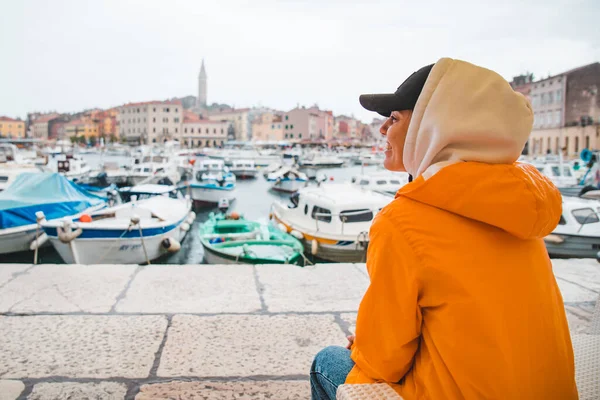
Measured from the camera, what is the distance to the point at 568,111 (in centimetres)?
5472

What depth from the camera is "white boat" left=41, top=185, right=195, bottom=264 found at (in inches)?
465

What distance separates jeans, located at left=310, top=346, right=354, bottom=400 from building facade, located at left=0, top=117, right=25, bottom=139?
178m

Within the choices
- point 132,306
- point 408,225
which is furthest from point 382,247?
point 132,306

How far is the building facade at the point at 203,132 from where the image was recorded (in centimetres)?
12325

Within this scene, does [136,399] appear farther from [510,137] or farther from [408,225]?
[510,137]

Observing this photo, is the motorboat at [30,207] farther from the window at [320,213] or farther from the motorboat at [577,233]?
the motorboat at [577,233]

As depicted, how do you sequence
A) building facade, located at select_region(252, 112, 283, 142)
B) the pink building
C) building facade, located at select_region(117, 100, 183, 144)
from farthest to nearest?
1. building facade, located at select_region(252, 112, 283, 142)
2. building facade, located at select_region(117, 100, 183, 144)
3. the pink building

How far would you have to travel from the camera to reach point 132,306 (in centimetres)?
321

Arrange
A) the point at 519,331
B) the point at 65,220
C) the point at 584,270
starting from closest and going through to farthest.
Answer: the point at 519,331 < the point at 584,270 < the point at 65,220

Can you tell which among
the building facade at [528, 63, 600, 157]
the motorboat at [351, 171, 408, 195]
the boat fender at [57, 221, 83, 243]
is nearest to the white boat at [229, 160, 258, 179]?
the motorboat at [351, 171, 408, 195]

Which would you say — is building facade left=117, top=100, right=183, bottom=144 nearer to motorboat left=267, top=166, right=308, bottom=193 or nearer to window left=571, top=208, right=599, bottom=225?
motorboat left=267, top=166, right=308, bottom=193

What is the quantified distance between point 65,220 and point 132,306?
9.94 m

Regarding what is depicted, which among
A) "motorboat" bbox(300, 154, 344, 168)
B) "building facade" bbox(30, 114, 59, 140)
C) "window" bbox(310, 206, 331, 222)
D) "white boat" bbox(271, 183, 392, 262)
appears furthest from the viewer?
"building facade" bbox(30, 114, 59, 140)

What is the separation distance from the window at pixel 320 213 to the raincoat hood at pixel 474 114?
12.0 meters
